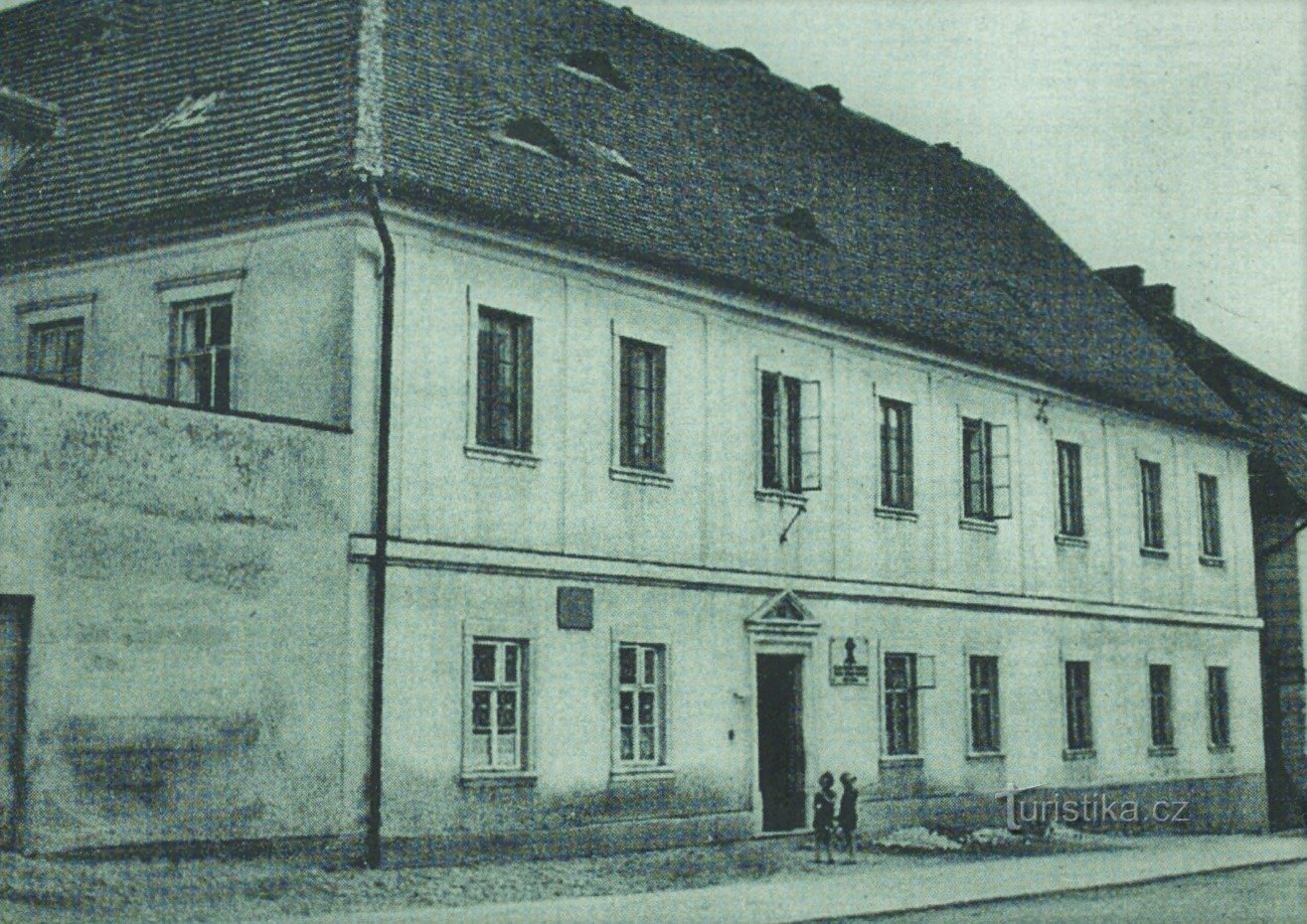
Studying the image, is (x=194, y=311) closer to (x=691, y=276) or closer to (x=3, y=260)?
(x=3, y=260)

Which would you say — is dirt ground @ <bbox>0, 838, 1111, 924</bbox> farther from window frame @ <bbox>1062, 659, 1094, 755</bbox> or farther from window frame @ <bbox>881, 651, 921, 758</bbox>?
window frame @ <bbox>1062, 659, 1094, 755</bbox>

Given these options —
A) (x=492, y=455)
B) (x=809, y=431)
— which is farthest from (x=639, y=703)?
(x=809, y=431)

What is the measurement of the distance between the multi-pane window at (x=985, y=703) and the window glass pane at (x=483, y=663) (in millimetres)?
9965

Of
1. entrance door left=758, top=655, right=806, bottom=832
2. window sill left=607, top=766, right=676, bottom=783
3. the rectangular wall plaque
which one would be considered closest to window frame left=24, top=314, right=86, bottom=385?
the rectangular wall plaque

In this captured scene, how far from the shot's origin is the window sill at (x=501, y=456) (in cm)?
1800

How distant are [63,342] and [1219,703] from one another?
22.5 metres

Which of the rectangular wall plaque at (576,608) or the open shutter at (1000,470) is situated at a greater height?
the open shutter at (1000,470)

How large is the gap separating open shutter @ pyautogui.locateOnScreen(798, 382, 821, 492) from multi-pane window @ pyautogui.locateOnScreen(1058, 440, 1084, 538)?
24.1 ft

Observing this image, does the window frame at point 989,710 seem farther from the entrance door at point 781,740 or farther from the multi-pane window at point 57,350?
the multi-pane window at point 57,350

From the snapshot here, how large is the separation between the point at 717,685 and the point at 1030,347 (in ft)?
33.3

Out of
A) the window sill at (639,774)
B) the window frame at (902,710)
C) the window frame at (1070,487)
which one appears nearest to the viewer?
the window sill at (639,774)

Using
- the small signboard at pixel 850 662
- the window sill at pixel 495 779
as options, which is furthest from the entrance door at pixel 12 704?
the small signboard at pixel 850 662
